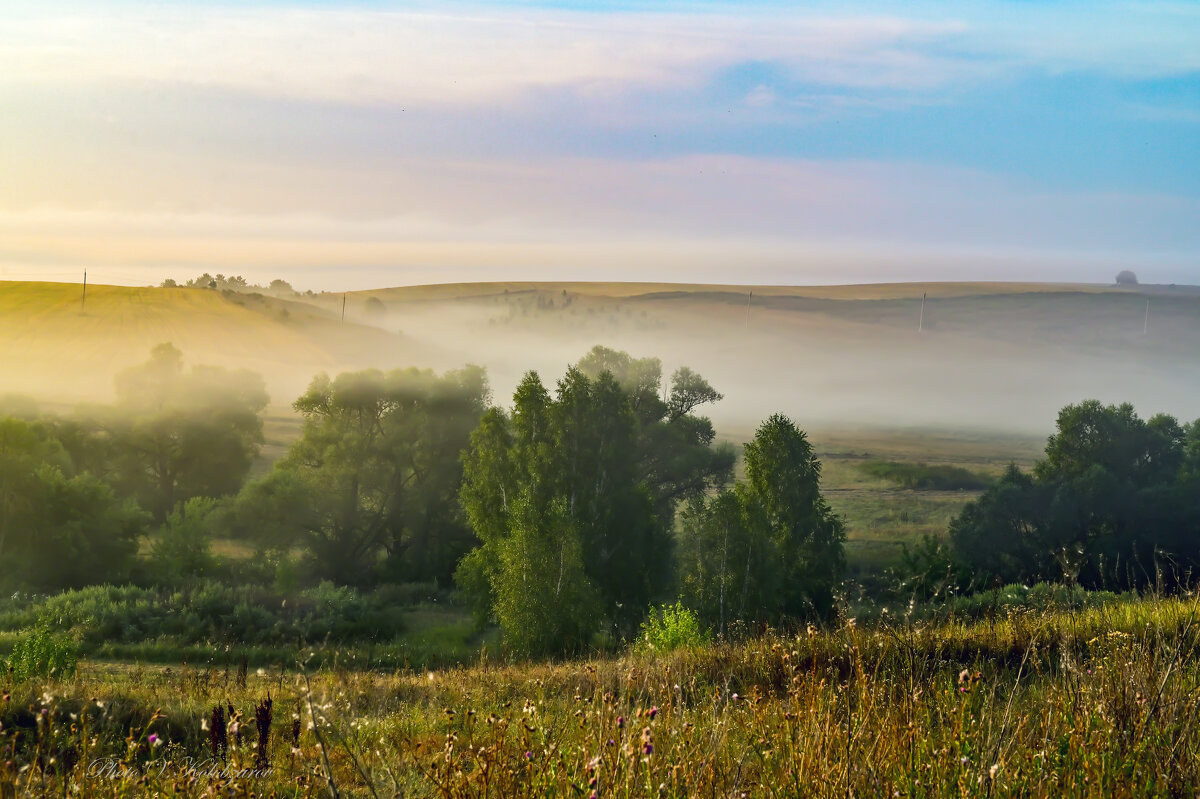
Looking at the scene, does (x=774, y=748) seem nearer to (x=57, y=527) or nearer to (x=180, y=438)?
(x=57, y=527)

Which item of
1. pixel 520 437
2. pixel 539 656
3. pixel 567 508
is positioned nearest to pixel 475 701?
pixel 539 656

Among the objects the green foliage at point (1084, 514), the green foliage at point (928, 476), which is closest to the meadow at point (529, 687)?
the green foliage at point (1084, 514)

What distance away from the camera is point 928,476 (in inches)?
2995

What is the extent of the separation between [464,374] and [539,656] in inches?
1126

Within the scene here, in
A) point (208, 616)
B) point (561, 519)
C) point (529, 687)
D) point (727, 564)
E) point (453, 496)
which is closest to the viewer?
point (529, 687)

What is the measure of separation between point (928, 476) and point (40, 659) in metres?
73.0

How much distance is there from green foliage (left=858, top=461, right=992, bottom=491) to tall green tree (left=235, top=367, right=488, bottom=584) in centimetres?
3870

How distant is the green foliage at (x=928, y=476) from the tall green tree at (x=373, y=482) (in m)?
38.7

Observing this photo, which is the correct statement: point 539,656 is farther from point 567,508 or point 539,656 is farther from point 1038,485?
point 1038,485

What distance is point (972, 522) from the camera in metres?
46.0

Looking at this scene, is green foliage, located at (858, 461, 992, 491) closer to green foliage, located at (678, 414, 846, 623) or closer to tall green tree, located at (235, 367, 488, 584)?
tall green tree, located at (235, 367, 488, 584)

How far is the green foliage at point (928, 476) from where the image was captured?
74.4m

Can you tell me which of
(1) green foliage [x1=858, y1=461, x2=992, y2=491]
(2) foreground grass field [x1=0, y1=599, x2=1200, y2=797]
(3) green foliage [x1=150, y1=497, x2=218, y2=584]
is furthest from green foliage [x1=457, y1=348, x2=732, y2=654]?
(1) green foliage [x1=858, y1=461, x2=992, y2=491]

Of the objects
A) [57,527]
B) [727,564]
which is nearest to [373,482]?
[57,527]
